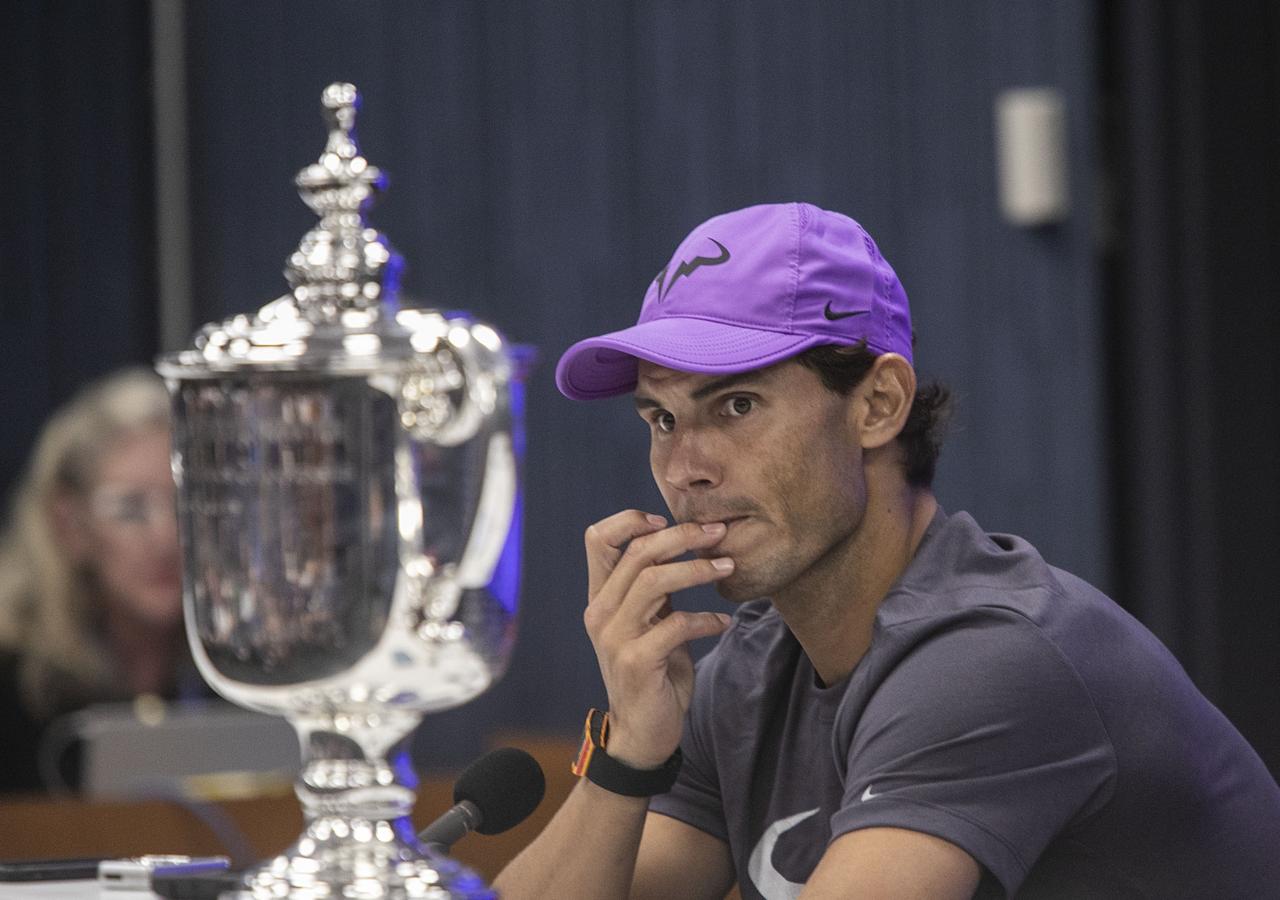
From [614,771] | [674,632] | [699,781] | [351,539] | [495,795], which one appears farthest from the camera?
[699,781]

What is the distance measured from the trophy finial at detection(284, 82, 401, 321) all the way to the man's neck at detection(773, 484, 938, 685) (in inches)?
27.4

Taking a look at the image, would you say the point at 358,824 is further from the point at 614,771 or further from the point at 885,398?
the point at 885,398

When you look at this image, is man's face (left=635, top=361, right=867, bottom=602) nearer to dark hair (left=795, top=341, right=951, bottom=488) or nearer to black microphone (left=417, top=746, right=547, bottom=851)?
dark hair (left=795, top=341, right=951, bottom=488)

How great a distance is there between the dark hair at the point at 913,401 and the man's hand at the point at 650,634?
162 millimetres

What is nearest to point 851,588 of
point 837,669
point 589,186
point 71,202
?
point 837,669

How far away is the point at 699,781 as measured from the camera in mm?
1773

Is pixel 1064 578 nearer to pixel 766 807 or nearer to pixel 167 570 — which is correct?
pixel 766 807

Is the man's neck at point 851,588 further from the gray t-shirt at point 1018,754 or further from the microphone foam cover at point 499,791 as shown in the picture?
the microphone foam cover at point 499,791

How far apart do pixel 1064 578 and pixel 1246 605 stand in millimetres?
1437

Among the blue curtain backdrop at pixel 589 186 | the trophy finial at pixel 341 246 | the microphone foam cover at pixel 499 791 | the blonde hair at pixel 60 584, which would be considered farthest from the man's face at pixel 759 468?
the blonde hair at pixel 60 584

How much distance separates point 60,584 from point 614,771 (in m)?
1.79

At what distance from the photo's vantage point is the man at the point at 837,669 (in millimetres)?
1364

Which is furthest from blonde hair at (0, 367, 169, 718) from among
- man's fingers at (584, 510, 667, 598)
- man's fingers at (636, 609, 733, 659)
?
man's fingers at (636, 609, 733, 659)

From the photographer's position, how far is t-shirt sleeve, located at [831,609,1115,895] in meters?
1.33
